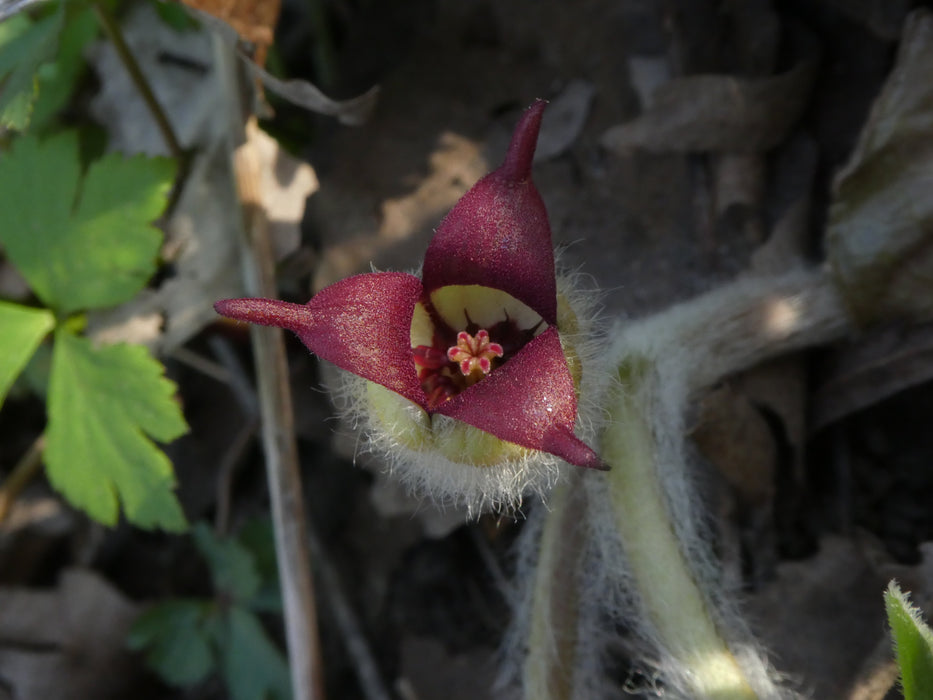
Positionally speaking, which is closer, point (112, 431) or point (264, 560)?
point (112, 431)

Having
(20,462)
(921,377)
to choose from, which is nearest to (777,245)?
(921,377)

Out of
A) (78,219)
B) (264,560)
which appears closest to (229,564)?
(264,560)

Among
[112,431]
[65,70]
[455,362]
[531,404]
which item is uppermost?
[65,70]

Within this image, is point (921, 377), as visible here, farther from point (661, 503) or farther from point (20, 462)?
point (20, 462)

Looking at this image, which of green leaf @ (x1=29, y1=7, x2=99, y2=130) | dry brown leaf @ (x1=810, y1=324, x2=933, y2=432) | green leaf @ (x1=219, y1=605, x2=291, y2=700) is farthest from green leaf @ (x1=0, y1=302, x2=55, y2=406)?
dry brown leaf @ (x1=810, y1=324, x2=933, y2=432)

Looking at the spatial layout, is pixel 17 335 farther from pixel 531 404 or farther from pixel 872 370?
pixel 872 370

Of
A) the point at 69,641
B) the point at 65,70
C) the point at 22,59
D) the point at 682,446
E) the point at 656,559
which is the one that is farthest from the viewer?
the point at 69,641
